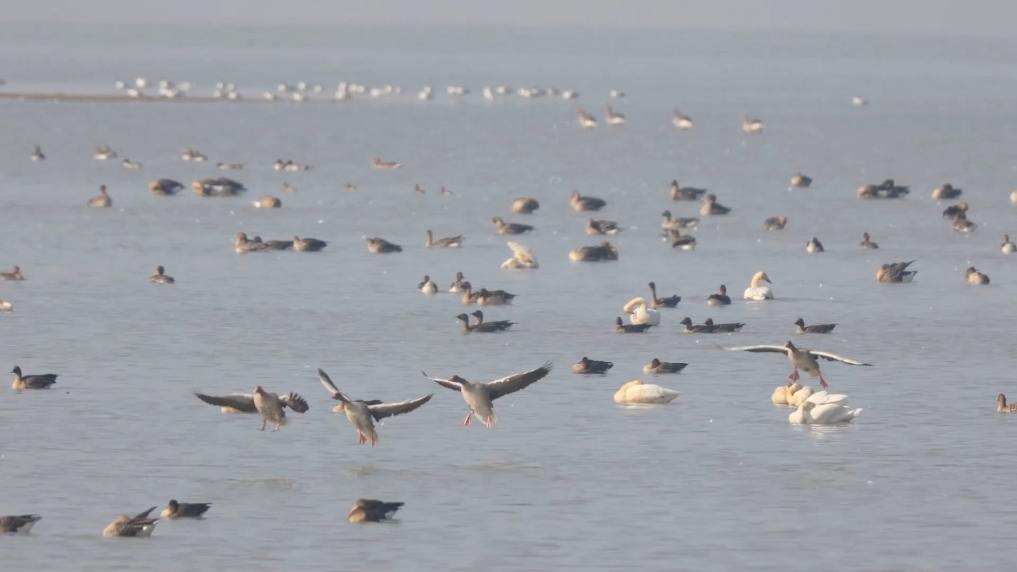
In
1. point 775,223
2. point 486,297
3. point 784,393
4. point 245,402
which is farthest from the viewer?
point 775,223

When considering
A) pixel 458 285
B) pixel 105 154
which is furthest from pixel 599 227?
pixel 105 154

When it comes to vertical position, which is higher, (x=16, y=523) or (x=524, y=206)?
(x=524, y=206)

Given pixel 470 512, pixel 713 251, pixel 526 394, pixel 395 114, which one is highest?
pixel 395 114

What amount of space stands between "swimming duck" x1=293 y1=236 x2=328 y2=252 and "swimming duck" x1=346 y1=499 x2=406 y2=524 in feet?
83.7

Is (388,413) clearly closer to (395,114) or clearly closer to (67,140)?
(67,140)

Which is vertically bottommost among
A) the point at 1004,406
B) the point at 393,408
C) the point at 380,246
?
the point at 393,408

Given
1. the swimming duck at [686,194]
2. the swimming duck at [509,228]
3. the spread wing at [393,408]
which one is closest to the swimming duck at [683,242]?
the swimming duck at [509,228]

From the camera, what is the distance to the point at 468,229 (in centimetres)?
5322

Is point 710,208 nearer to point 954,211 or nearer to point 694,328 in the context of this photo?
point 954,211

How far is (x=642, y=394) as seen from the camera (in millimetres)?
27656

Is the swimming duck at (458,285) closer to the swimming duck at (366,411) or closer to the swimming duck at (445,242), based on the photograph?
the swimming duck at (445,242)

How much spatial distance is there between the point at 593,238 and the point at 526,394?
2180cm

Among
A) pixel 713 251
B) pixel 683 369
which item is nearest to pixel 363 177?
pixel 713 251

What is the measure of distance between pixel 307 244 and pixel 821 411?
842 inches
